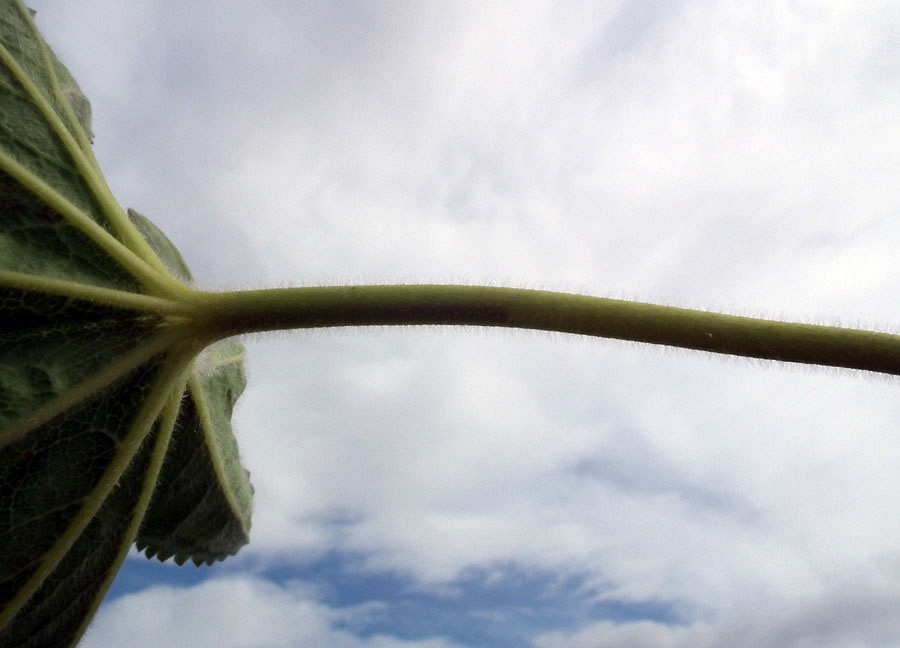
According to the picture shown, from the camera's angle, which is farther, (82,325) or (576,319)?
(82,325)

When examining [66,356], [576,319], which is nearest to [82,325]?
[66,356]

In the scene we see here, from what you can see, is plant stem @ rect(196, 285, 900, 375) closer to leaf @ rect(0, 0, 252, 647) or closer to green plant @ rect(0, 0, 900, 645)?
green plant @ rect(0, 0, 900, 645)

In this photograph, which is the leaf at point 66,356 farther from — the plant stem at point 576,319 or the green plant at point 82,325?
the plant stem at point 576,319

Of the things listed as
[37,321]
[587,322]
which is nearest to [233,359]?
[37,321]

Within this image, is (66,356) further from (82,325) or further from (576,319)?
(576,319)

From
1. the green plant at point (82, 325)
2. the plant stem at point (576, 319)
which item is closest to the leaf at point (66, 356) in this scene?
the green plant at point (82, 325)

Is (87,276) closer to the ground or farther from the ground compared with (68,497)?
farther from the ground

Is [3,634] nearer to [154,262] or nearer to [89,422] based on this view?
[89,422]

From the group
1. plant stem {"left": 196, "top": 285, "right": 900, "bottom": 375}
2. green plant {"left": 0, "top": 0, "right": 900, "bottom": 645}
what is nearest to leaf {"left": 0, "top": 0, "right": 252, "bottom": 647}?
green plant {"left": 0, "top": 0, "right": 900, "bottom": 645}
